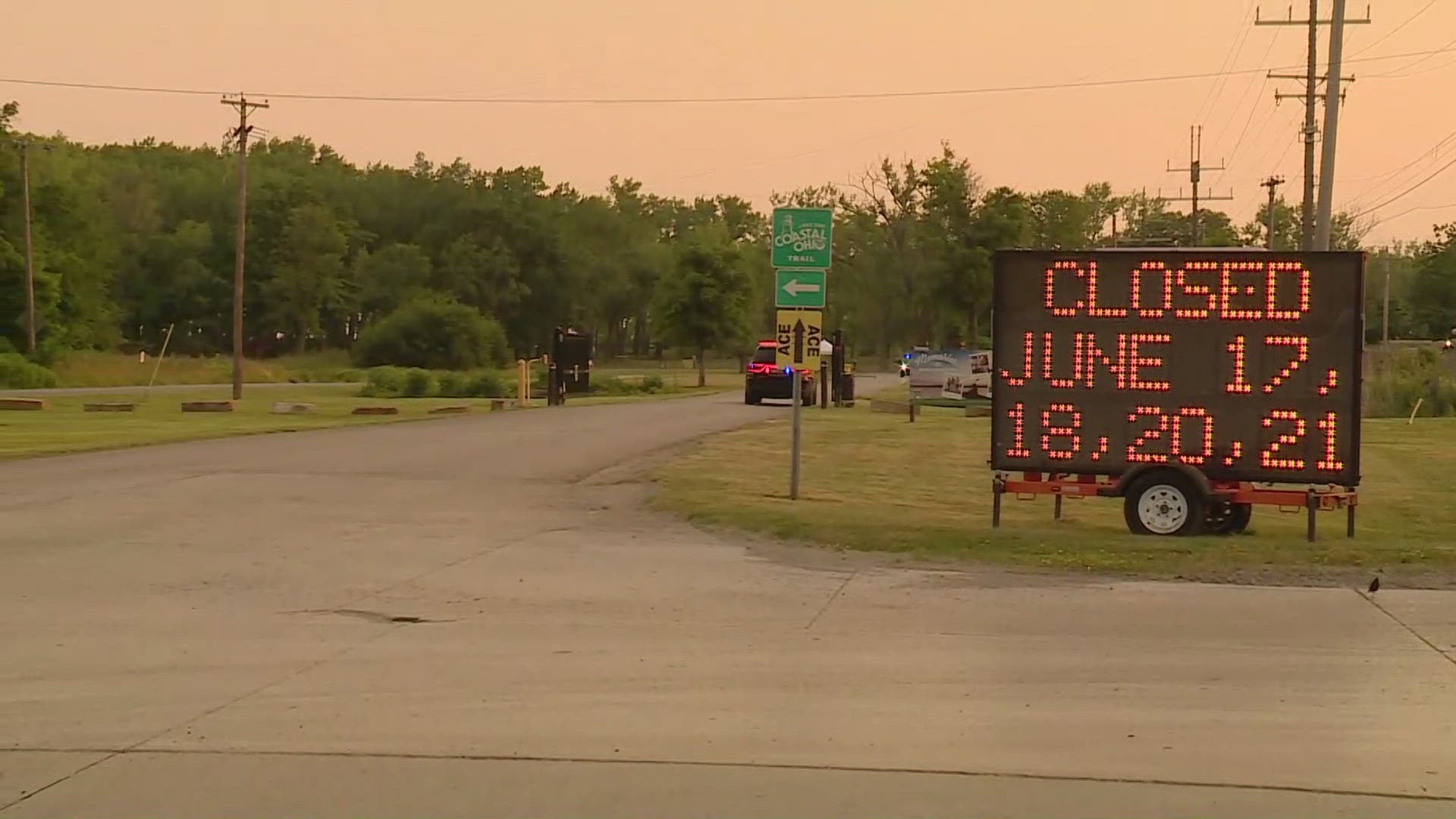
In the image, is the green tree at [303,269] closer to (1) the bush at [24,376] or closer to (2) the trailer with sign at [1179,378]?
(1) the bush at [24,376]

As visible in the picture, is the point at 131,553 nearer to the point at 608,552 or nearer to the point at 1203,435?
the point at 608,552

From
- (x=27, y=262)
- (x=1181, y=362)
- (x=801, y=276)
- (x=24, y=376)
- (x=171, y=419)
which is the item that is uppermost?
(x=27, y=262)

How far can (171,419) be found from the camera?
111 feet

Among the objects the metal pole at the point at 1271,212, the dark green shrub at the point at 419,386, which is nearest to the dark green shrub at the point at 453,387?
the dark green shrub at the point at 419,386

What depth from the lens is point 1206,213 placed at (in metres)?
109

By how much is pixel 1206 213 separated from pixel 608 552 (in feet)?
336

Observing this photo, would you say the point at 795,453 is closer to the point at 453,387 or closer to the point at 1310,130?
the point at 1310,130

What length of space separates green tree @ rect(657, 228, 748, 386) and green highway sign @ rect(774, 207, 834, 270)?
4858 centimetres

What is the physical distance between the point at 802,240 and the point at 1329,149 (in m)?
20.9

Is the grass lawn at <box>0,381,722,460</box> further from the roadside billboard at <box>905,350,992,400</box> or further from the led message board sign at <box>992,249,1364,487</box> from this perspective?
the led message board sign at <box>992,249,1364,487</box>

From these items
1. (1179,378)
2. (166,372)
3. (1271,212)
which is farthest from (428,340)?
(1179,378)

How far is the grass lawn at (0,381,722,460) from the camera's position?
25406 mm

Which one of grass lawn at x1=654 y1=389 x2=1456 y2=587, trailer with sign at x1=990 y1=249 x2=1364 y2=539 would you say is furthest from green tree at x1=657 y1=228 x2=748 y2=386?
trailer with sign at x1=990 y1=249 x2=1364 y2=539

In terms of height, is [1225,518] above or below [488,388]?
below
